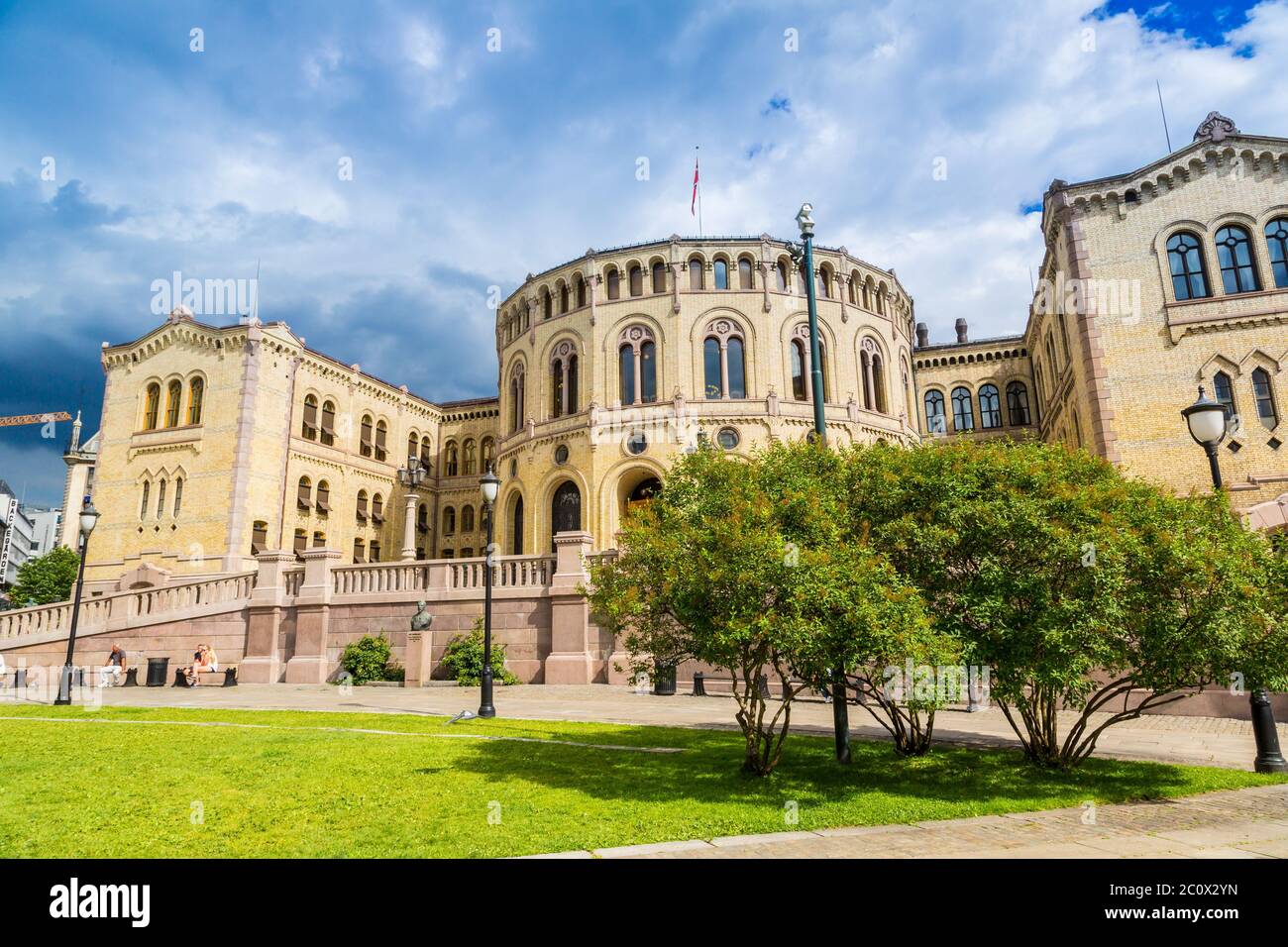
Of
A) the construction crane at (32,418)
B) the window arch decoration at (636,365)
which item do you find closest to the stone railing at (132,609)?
the window arch decoration at (636,365)

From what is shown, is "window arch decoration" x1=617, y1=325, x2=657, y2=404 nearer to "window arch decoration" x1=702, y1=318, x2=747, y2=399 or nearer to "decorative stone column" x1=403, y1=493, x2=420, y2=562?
"window arch decoration" x1=702, y1=318, x2=747, y2=399

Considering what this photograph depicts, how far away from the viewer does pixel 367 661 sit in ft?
72.3

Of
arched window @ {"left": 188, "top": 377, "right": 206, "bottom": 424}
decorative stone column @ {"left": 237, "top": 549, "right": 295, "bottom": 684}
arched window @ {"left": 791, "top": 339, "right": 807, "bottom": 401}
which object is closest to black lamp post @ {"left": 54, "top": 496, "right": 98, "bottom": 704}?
decorative stone column @ {"left": 237, "top": 549, "right": 295, "bottom": 684}

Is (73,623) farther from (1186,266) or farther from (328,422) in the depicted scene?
(1186,266)

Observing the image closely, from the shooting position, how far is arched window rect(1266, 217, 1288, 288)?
24328 mm

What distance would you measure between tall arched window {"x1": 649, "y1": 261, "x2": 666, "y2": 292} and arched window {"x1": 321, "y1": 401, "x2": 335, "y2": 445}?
19608mm

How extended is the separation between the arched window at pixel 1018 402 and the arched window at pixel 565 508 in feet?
85.1

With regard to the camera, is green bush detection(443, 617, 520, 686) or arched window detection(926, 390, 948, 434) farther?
arched window detection(926, 390, 948, 434)

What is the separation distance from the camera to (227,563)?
116 feet

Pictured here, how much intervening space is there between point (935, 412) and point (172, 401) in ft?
140

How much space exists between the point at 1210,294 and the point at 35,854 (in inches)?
1214

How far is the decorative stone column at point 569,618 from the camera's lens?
826 inches
